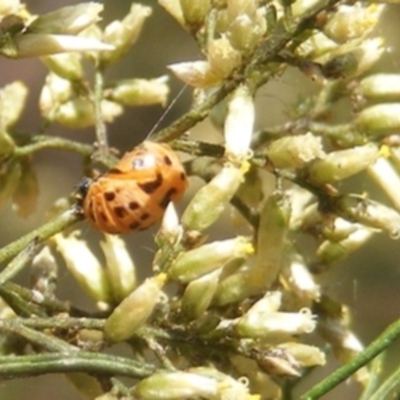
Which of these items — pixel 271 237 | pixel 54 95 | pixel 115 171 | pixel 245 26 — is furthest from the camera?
pixel 54 95

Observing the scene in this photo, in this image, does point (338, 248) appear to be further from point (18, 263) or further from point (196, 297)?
point (18, 263)

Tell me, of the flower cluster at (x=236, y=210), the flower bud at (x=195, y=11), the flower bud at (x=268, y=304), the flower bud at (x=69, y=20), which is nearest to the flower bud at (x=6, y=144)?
the flower cluster at (x=236, y=210)

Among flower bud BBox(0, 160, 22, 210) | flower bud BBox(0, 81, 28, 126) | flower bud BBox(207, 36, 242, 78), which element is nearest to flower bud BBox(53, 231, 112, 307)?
flower bud BBox(0, 160, 22, 210)

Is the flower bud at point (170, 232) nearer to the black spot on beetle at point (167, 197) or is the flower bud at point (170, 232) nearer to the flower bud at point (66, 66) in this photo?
the black spot on beetle at point (167, 197)

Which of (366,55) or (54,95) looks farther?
(54,95)

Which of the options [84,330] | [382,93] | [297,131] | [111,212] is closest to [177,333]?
[84,330]

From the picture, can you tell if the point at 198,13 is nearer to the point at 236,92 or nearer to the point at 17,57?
the point at 236,92

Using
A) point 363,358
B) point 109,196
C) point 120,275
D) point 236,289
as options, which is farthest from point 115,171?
point 363,358
